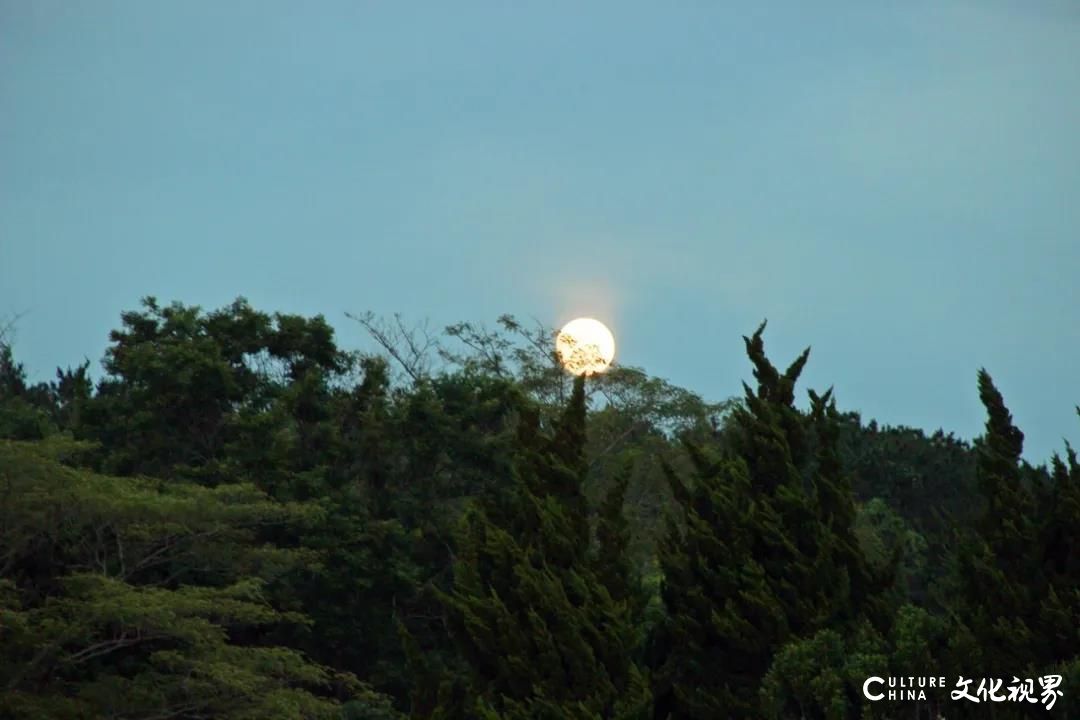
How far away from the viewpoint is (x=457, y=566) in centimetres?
2203

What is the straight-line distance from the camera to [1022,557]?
20203 mm

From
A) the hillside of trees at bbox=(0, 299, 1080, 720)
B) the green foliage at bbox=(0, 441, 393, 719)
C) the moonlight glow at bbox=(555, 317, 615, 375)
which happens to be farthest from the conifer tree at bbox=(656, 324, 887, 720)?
A: the moonlight glow at bbox=(555, 317, 615, 375)

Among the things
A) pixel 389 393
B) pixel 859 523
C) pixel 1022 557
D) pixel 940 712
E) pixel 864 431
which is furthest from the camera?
pixel 864 431

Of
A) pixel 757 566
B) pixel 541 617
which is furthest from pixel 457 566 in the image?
pixel 757 566

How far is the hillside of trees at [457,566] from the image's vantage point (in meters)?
20.1

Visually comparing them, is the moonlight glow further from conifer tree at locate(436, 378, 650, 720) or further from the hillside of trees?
conifer tree at locate(436, 378, 650, 720)

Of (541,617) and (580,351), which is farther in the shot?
(580,351)

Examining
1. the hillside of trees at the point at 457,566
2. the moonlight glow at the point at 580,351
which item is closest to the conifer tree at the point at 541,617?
the hillside of trees at the point at 457,566

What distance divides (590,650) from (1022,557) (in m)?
5.72

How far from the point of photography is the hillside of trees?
66.0 ft

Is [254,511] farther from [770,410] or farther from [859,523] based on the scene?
[859,523]

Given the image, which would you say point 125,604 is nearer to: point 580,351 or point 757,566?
point 757,566

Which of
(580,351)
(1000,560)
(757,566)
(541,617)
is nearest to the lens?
(1000,560)

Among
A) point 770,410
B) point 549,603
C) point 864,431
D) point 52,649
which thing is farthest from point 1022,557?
point 864,431
